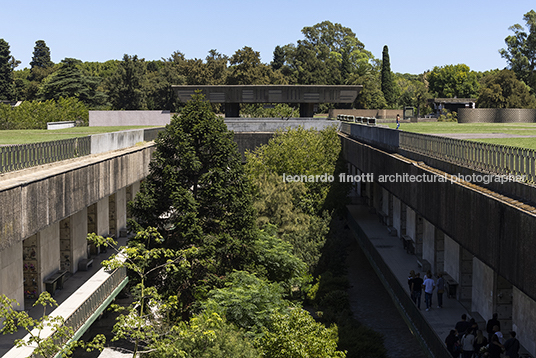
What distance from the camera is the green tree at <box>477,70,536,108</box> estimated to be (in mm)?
84875

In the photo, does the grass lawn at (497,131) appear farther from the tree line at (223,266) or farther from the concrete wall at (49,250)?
the concrete wall at (49,250)

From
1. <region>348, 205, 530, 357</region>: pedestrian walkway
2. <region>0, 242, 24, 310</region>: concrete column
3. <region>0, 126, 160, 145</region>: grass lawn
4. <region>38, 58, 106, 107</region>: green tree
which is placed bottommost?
<region>348, 205, 530, 357</region>: pedestrian walkway

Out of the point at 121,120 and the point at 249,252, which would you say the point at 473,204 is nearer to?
the point at 249,252

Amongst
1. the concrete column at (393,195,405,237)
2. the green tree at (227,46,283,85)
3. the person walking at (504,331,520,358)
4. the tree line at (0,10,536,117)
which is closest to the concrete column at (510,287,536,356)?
the person walking at (504,331,520,358)

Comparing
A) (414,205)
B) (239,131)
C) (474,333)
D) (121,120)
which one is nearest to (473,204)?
(474,333)

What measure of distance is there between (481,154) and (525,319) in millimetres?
5122

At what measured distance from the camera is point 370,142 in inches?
1481

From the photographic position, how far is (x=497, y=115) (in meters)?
58.3

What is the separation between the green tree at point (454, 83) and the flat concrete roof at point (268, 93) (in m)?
76.3

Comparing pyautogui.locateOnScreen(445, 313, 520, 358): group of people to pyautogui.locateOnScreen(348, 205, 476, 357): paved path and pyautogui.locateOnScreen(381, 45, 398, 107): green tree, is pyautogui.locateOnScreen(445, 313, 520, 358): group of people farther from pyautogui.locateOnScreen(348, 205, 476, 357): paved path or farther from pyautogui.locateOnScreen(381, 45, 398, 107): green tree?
pyautogui.locateOnScreen(381, 45, 398, 107): green tree

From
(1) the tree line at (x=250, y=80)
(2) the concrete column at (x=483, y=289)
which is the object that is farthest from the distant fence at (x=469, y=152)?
(1) the tree line at (x=250, y=80)

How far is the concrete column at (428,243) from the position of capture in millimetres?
27969

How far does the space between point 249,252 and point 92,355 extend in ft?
28.4

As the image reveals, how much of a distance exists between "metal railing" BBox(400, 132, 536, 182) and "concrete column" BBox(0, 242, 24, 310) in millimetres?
15341
